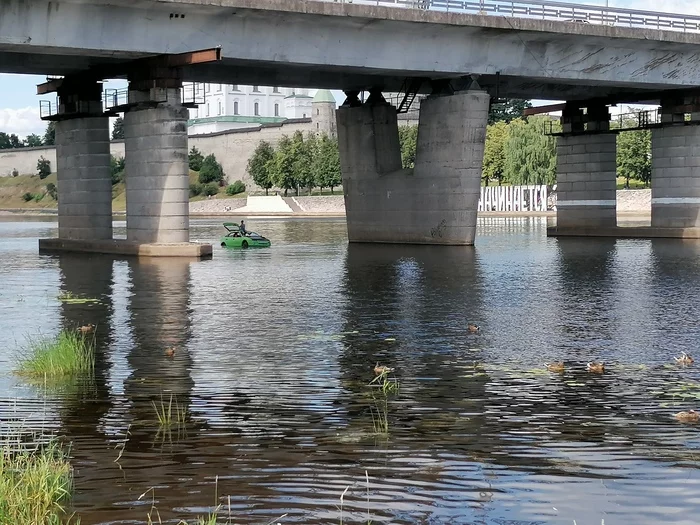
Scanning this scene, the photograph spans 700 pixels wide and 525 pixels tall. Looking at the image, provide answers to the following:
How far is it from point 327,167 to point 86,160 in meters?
108

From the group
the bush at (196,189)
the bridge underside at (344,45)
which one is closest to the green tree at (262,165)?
the bush at (196,189)

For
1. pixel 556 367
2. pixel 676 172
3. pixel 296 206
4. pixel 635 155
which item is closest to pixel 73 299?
pixel 556 367

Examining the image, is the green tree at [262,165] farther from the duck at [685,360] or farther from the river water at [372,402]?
the duck at [685,360]

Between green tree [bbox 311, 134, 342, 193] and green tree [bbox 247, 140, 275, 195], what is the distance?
445 inches

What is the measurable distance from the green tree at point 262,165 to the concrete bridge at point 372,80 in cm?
10578

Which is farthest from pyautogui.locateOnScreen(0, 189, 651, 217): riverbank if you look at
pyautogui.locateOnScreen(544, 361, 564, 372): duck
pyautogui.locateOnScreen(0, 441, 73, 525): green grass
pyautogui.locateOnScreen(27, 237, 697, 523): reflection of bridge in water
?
pyautogui.locateOnScreen(0, 441, 73, 525): green grass

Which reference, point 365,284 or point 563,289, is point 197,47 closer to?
point 365,284

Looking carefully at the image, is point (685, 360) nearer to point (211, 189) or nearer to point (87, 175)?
point (87, 175)

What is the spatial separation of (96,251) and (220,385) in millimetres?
38856

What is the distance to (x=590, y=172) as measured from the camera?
7394 centimetres

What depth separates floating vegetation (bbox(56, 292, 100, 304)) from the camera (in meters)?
31.1

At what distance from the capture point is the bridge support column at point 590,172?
73.5 metres

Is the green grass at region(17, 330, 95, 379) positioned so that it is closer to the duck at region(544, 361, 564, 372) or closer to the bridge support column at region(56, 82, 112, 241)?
the duck at region(544, 361, 564, 372)

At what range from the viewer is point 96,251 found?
180ft
